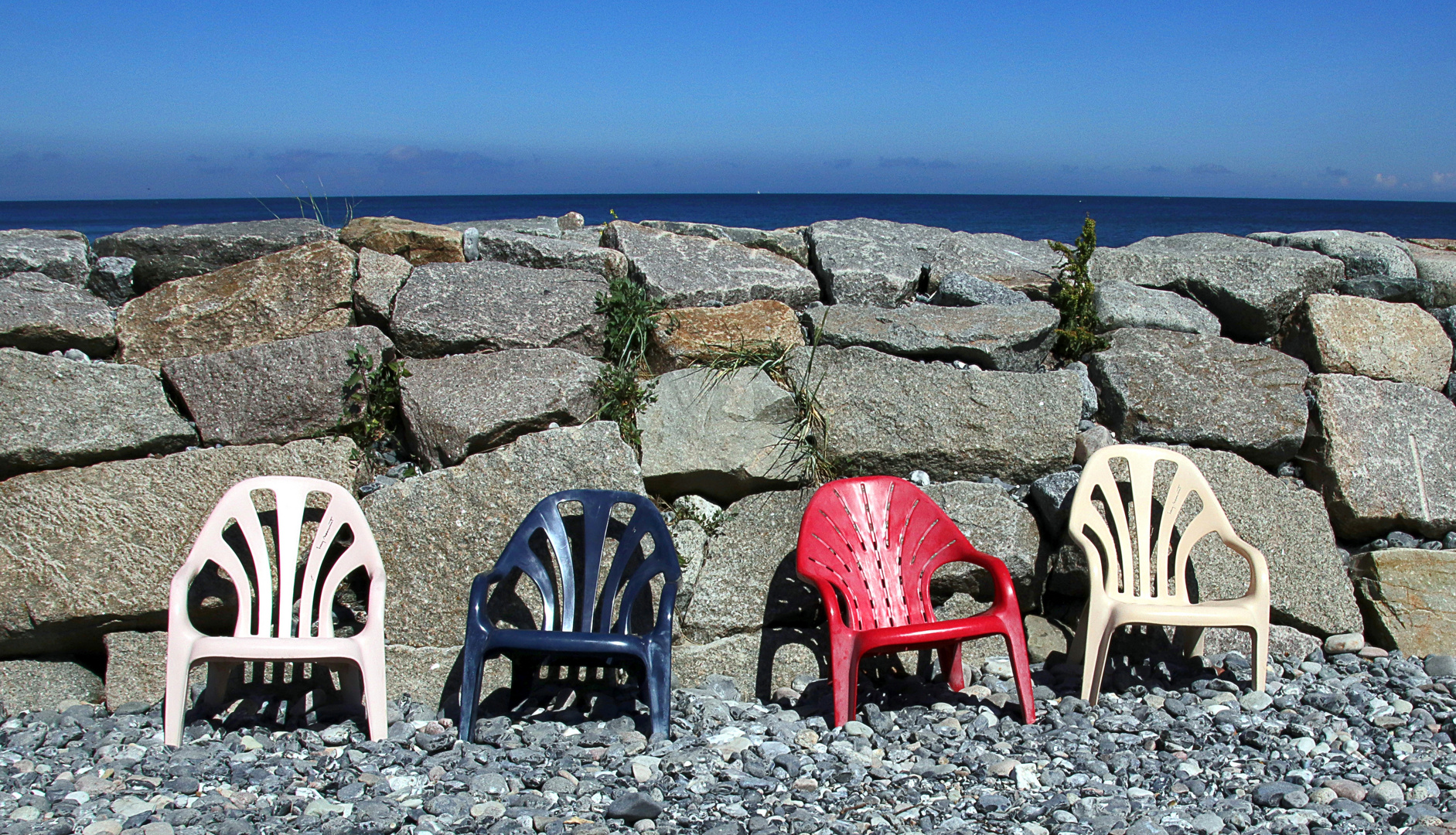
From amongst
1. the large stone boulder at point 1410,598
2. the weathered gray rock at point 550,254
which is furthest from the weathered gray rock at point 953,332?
the large stone boulder at point 1410,598

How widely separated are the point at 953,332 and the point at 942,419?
55 centimetres

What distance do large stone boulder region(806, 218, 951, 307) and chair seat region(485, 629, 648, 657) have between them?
253 cm

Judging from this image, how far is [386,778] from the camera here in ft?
9.04

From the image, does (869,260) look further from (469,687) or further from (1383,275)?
(469,687)

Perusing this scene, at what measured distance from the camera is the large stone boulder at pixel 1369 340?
183 inches

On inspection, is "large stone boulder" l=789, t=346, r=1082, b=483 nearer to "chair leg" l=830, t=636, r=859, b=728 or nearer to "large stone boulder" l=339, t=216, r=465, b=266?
"chair leg" l=830, t=636, r=859, b=728

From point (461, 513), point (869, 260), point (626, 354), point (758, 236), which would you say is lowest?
point (461, 513)

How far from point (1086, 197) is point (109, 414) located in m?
74.6

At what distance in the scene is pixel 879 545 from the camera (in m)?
3.61

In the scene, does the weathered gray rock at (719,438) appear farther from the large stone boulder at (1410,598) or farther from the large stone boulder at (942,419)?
the large stone boulder at (1410,598)

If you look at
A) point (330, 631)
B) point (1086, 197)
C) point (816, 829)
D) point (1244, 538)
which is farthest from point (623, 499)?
point (1086, 197)

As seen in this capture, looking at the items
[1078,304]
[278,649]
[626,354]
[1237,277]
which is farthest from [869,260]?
[278,649]

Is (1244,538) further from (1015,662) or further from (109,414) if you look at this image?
(109,414)

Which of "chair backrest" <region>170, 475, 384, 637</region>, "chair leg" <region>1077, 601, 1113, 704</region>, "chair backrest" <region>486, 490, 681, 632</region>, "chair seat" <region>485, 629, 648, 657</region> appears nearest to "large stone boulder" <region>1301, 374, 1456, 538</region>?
"chair leg" <region>1077, 601, 1113, 704</region>
